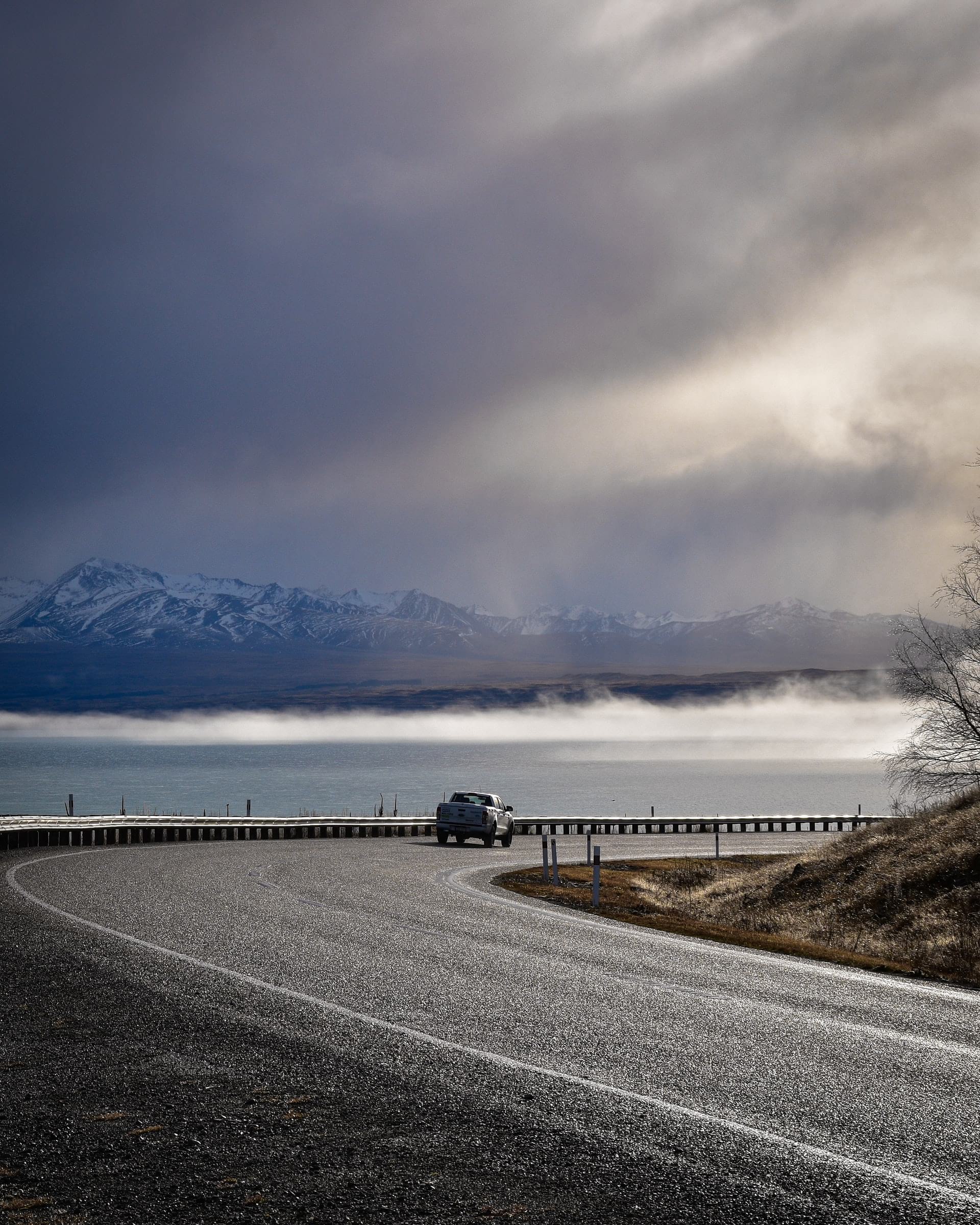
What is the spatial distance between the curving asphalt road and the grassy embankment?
91.3 inches

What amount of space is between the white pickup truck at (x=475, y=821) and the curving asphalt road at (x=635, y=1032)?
22.3 metres

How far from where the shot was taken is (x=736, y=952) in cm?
1484

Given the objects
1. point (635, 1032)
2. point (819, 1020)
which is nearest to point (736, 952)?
point (819, 1020)

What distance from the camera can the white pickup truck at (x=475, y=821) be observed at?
41.3m

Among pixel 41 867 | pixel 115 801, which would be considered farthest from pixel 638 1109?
pixel 115 801

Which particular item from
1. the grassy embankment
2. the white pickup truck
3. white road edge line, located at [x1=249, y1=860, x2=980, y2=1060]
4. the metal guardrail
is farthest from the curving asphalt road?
the white pickup truck

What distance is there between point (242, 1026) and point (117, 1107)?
2.20 metres

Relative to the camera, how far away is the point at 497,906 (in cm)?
1914

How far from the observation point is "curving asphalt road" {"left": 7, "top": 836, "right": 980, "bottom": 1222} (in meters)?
5.84

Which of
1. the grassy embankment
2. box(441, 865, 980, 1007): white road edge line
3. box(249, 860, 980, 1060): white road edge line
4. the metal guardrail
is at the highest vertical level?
box(249, 860, 980, 1060): white road edge line

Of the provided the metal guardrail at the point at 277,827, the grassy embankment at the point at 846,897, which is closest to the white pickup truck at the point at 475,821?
the metal guardrail at the point at 277,827

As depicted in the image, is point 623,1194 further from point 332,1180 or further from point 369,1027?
point 369,1027

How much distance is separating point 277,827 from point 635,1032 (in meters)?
40.2

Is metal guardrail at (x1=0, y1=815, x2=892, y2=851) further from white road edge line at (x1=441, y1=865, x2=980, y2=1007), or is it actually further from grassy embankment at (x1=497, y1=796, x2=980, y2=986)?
white road edge line at (x1=441, y1=865, x2=980, y2=1007)
